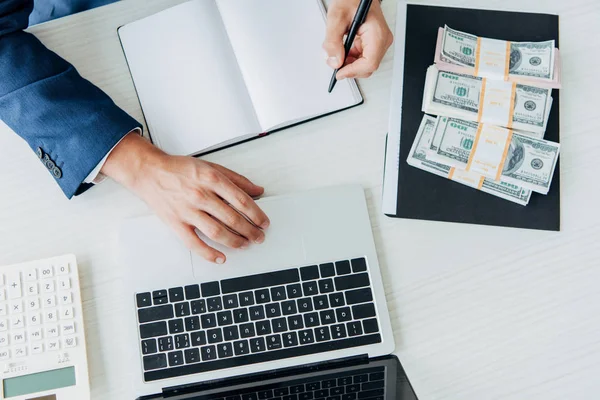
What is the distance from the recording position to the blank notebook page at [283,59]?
2.68 ft

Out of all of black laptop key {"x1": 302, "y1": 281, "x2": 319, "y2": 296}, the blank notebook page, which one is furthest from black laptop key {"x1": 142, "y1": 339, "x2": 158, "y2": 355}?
the blank notebook page

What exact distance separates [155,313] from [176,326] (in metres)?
0.03

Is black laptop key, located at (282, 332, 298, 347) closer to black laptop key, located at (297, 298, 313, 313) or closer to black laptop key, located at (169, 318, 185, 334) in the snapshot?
black laptop key, located at (297, 298, 313, 313)

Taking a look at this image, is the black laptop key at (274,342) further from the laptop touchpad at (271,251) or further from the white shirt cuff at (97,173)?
the white shirt cuff at (97,173)

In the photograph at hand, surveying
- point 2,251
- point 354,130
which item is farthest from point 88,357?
point 354,130

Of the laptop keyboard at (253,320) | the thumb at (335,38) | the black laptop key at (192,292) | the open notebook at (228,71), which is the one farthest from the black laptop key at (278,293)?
the thumb at (335,38)

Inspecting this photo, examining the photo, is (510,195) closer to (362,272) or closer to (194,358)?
(362,272)

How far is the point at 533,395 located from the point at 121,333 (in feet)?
1.87

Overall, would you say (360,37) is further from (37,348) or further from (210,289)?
(37,348)

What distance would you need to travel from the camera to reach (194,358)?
741 millimetres

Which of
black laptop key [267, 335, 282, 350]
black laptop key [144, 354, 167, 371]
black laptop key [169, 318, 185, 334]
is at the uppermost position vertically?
black laptop key [169, 318, 185, 334]

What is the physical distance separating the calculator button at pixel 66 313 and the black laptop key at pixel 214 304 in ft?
0.60

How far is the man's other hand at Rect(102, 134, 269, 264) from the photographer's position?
769 mm

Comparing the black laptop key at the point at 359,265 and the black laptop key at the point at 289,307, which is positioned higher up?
the black laptop key at the point at 359,265
